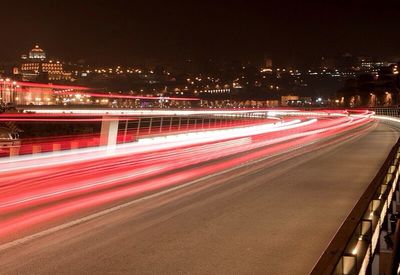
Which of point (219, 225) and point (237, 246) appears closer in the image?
point (237, 246)

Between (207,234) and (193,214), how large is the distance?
5.69 feet

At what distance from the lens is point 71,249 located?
7.72m

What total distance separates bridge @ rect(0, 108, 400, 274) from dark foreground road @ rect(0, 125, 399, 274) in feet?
0.06

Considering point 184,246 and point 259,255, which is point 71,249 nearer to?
point 184,246

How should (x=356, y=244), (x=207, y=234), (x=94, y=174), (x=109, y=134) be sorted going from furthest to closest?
(x=109, y=134) → (x=94, y=174) → (x=207, y=234) → (x=356, y=244)

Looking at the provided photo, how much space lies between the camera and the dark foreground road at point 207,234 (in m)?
6.96

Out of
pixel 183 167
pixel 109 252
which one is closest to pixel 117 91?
pixel 183 167

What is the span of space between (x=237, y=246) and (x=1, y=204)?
4936 millimetres

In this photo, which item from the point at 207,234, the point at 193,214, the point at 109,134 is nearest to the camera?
the point at 207,234

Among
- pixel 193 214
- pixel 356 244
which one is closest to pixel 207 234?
pixel 193 214

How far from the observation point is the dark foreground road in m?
6.96

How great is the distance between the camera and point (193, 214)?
10.5m

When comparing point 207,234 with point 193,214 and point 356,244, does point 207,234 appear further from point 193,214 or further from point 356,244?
point 356,244

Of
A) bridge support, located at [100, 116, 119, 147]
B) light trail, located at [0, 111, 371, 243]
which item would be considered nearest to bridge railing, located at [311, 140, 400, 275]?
light trail, located at [0, 111, 371, 243]
